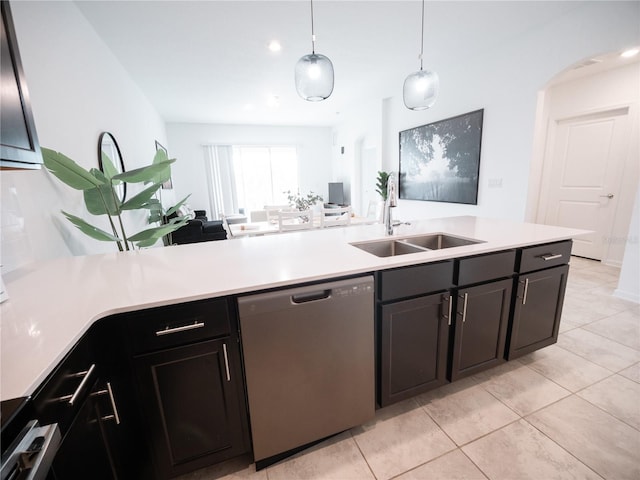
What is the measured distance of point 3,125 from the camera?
833 millimetres

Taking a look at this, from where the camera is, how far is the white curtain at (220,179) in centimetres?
688

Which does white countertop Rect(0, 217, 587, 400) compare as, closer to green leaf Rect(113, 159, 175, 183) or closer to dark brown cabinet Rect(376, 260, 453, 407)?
dark brown cabinet Rect(376, 260, 453, 407)

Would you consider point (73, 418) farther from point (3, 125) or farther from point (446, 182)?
point (446, 182)

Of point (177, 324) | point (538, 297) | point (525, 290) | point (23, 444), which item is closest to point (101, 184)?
point (177, 324)

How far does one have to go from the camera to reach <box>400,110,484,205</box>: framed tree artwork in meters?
3.51

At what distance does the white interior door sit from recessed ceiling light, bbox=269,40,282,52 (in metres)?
4.04

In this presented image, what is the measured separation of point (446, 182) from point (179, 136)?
20.4ft

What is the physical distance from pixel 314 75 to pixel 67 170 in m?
1.55

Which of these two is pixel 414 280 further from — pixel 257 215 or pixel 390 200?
pixel 257 215

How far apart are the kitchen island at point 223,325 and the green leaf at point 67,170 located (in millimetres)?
459

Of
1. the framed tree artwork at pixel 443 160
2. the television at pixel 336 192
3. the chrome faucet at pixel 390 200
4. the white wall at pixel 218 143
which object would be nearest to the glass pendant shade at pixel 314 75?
the chrome faucet at pixel 390 200

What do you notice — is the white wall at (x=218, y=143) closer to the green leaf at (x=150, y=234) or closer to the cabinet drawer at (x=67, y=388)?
the green leaf at (x=150, y=234)

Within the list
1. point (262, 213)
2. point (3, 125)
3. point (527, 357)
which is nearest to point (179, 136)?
point (262, 213)

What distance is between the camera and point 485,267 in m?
1.41
